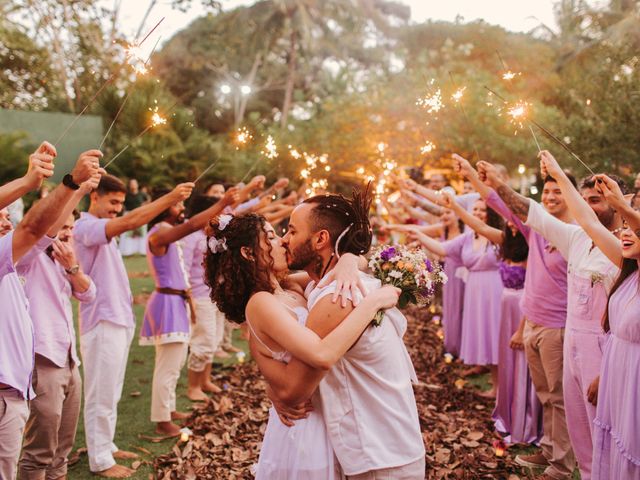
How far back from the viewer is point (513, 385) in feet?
18.3

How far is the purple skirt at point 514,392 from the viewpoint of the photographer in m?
5.28

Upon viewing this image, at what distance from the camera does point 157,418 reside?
5.59 m

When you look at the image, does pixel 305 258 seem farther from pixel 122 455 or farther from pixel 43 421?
pixel 122 455

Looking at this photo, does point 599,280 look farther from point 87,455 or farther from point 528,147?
point 528,147

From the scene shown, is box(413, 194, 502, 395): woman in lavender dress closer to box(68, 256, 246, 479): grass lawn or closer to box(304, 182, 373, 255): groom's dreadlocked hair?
box(68, 256, 246, 479): grass lawn

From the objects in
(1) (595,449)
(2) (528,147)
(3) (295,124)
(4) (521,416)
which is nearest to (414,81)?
(2) (528,147)

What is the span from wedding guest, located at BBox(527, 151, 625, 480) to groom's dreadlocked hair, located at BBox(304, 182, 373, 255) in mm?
1585

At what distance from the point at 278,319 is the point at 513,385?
397 cm

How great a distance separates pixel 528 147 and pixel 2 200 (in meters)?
18.8

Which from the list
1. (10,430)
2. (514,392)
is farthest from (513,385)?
(10,430)

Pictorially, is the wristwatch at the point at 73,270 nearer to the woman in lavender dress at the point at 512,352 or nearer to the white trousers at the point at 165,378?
the white trousers at the point at 165,378

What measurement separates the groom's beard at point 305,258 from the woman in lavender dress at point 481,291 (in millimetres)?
3836

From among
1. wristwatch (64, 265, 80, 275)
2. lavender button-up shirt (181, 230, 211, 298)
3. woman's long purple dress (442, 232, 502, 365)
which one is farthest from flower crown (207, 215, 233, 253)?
woman's long purple dress (442, 232, 502, 365)

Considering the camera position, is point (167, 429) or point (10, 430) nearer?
point (10, 430)
